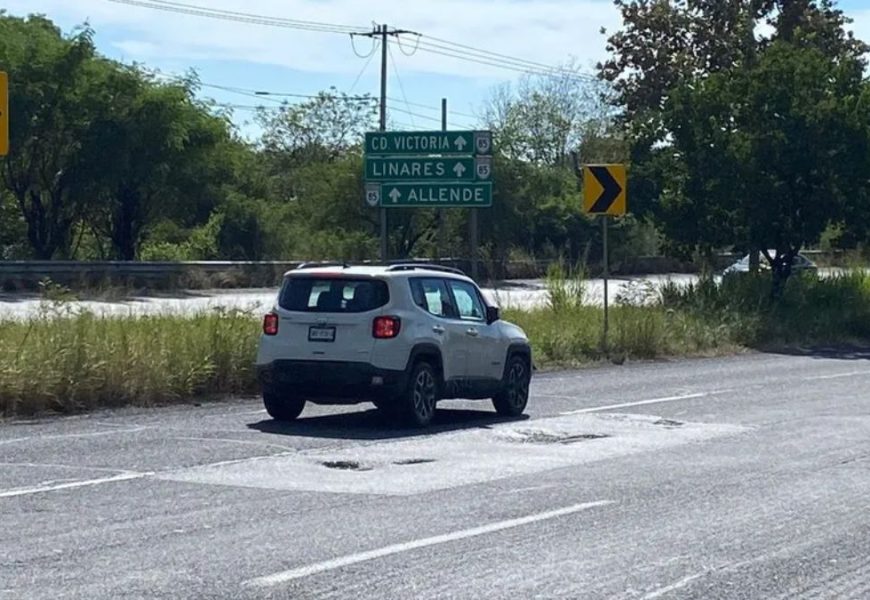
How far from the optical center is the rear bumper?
16156 millimetres

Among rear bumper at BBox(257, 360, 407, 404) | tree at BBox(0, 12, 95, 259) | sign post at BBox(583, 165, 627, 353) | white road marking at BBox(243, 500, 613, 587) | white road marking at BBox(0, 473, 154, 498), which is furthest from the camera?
tree at BBox(0, 12, 95, 259)

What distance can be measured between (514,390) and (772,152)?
18.1 metres

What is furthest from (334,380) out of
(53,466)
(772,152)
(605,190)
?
(772,152)

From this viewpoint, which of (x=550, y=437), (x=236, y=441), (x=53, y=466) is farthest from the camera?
(x=550, y=437)

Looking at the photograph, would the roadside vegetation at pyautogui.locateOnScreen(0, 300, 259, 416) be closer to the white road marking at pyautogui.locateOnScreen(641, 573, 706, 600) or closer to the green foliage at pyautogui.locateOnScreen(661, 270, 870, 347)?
the white road marking at pyautogui.locateOnScreen(641, 573, 706, 600)

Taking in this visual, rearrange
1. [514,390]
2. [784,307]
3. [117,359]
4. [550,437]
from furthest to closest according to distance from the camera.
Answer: [784,307]
[117,359]
[514,390]
[550,437]

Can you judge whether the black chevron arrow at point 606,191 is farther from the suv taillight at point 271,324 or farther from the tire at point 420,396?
the suv taillight at point 271,324

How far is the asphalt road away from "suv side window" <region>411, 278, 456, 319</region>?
1.20 metres

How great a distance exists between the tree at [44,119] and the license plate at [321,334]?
29.9 m

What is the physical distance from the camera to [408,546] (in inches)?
388

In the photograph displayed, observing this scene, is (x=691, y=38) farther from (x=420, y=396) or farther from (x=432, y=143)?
(x=420, y=396)

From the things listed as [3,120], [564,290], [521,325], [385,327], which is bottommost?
[521,325]

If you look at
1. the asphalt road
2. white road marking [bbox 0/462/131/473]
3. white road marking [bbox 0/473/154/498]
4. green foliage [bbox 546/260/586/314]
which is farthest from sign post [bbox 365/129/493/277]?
white road marking [bbox 0/473/154/498]

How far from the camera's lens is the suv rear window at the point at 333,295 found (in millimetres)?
16453
